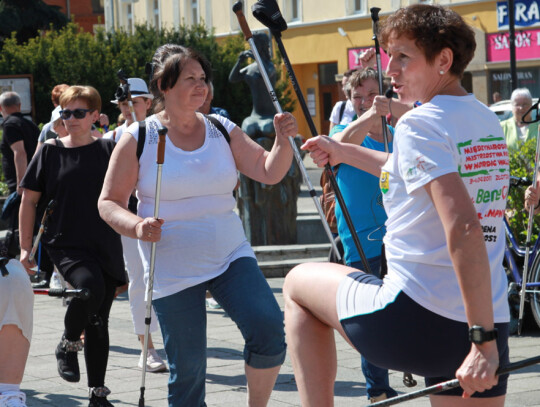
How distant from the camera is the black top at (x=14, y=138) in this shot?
11.0 meters

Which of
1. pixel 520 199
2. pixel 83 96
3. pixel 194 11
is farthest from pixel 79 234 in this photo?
pixel 194 11

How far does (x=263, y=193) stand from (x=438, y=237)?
9.32 meters

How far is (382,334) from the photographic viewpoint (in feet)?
10.9

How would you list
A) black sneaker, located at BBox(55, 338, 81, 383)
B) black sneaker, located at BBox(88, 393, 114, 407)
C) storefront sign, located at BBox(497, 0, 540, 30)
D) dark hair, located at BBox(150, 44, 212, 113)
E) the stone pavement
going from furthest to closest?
storefront sign, located at BBox(497, 0, 540, 30) < black sneaker, located at BBox(55, 338, 81, 383) < the stone pavement < black sneaker, located at BBox(88, 393, 114, 407) < dark hair, located at BBox(150, 44, 212, 113)

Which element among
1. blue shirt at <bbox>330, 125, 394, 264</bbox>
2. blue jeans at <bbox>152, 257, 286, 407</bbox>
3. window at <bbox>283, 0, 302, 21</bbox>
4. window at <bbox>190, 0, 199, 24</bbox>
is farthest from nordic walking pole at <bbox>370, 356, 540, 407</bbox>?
window at <bbox>190, 0, 199, 24</bbox>

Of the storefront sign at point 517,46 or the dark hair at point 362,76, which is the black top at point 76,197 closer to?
the dark hair at point 362,76

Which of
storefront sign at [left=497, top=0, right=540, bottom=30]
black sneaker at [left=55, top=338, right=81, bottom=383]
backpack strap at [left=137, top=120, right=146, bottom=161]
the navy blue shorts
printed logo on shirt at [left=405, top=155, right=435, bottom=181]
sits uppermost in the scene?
storefront sign at [left=497, top=0, right=540, bottom=30]

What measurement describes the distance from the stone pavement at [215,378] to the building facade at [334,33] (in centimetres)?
2222

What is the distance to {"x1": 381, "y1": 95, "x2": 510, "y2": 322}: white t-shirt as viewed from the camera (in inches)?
125

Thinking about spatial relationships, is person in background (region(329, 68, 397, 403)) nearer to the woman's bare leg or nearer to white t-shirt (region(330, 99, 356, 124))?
white t-shirt (region(330, 99, 356, 124))

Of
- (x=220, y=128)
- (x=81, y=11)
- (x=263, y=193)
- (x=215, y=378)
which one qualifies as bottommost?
(x=215, y=378)

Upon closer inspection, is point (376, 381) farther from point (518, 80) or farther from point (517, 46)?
point (518, 80)

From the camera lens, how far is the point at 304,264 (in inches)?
147

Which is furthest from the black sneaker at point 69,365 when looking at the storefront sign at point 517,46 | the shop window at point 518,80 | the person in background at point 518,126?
the shop window at point 518,80
